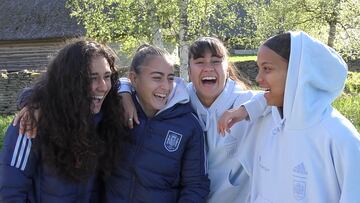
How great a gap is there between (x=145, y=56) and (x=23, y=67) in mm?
23581

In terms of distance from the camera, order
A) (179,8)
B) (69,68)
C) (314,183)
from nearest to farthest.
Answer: (314,183) < (69,68) < (179,8)

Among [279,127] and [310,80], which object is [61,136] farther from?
[310,80]

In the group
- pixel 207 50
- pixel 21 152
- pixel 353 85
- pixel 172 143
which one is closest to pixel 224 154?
pixel 172 143

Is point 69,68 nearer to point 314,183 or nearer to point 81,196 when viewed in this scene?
point 81,196

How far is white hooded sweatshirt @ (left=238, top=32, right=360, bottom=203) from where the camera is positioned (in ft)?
7.49

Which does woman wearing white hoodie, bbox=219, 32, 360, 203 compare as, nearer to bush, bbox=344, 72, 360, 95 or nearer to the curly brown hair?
the curly brown hair

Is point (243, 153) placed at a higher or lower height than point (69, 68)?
lower

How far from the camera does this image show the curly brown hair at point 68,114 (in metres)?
2.69

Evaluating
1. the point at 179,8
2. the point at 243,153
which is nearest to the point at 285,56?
the point at 243,153

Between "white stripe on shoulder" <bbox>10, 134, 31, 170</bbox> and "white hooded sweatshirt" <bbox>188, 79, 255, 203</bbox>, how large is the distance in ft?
3.41

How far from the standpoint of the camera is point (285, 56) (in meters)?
2.49

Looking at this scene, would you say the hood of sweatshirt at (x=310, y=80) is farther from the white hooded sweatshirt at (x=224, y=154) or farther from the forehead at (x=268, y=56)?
the white hooded sweatshirt at (x=224, y=154)

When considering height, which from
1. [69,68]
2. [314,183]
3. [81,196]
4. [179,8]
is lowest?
[81,196]

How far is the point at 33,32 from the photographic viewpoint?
2580 cm
